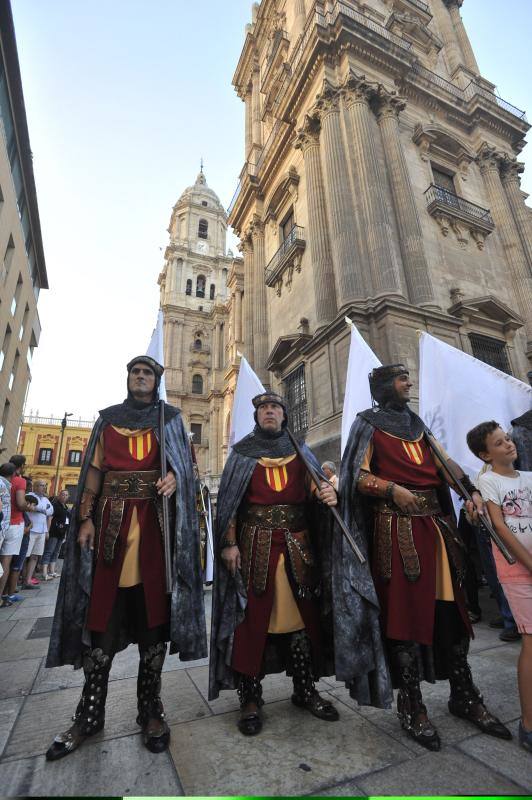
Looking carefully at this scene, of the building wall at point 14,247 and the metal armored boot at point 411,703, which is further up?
the building wall at point 14,247

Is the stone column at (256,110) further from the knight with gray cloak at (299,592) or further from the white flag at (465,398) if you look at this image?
the knight with gray cloak at (299,592)

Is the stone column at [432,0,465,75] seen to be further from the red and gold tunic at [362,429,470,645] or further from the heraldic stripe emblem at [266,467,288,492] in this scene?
the heraldic stripe emblem at [266,467,288,492]

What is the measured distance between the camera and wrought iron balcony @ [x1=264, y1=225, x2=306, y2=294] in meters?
14.9

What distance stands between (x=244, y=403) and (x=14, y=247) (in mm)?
19401

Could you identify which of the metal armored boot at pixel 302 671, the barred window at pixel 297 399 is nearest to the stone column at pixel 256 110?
the barred window at pixel 297 399

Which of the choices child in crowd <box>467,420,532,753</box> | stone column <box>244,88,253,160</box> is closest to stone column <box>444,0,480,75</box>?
stone column <box>244,88,253,160</box>

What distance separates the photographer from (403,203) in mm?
13109

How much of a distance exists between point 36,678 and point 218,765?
2.29m

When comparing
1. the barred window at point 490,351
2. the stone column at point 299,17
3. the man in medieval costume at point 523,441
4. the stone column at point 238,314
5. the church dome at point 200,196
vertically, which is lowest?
the man in medieval costume at point 523,441

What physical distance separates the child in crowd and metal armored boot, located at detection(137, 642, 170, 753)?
191 centimetres

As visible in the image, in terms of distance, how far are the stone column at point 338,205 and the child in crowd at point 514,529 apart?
9.28 metres

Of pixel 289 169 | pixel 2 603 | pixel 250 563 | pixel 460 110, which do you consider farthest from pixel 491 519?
pixel 460 110

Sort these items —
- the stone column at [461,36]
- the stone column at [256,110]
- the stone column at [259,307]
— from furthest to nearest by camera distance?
1. the stone column at [256,110]
2. the stone column at [461,36]
3. the stone column at [259,307]

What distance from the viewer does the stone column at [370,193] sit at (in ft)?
38.0
